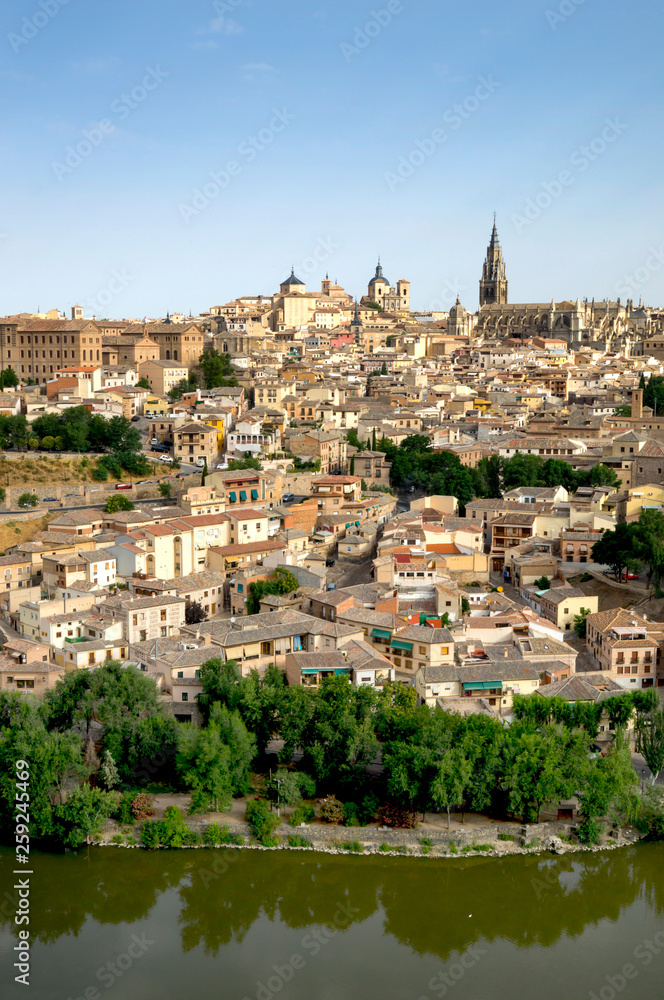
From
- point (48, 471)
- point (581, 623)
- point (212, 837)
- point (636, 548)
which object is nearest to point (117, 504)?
point (48, 471)

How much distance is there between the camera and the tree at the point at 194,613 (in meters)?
9.23

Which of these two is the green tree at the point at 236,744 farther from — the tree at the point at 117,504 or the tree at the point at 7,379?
the tree at the point at 7,379

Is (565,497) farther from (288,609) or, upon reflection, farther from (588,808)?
(588,808)

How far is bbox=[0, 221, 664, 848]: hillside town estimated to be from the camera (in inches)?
310

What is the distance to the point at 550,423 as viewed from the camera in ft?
50.0

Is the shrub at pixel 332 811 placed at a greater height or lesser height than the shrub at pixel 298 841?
greater

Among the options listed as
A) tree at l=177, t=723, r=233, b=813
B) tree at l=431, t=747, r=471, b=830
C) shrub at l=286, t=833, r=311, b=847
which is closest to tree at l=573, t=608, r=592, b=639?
tree at l=431, t=747, r=471, b=830

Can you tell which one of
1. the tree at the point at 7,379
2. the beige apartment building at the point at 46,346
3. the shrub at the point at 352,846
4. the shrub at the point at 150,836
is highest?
the beige apartment building at the point at 46,346

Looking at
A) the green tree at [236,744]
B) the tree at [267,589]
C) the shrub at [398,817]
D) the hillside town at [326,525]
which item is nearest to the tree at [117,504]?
the hillside town at [326,525]

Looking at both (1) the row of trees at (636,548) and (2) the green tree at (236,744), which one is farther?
(1) the row of trees at (636,548)

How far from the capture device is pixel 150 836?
20.7ft

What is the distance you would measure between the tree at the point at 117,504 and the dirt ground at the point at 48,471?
122cm

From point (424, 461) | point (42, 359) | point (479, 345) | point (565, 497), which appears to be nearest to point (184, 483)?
point (424, 461)

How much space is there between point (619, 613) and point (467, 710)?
6.46ft
